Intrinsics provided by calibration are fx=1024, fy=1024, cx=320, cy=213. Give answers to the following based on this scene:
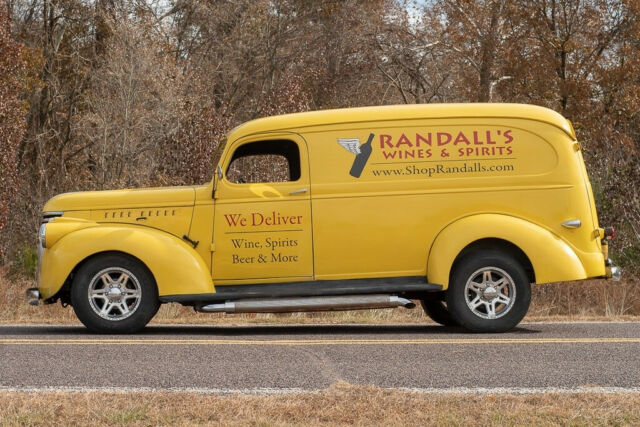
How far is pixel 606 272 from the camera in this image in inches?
406

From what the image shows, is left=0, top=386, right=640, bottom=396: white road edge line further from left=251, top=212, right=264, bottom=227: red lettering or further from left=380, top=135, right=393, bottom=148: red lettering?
left=380, top=135, right=393, bottom=148: red lettering

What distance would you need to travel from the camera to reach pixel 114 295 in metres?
10.0

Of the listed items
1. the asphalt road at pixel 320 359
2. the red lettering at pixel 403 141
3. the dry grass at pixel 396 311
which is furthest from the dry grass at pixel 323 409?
the dry grass at pixel 396 311

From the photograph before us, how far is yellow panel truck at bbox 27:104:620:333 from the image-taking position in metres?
9.97

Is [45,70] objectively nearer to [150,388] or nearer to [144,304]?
[144,304]

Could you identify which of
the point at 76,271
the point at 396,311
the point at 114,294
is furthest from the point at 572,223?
the point at 76,271

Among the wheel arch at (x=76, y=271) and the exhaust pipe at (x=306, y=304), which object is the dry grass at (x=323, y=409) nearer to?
the exhaust pipe at (x=306, y=304)

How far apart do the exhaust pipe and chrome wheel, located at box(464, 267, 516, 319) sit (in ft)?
2.05

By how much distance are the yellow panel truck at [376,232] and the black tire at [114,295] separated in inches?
0.5

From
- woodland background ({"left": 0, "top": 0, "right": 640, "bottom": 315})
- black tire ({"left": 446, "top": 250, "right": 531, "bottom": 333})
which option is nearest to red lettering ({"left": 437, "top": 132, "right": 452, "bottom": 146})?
black tire ({"left": 446, "top": 250, "right": 531, "bottom": 333})

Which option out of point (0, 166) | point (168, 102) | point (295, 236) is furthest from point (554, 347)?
point (168, 102)

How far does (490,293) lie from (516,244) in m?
0.54

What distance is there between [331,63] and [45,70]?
9397mm

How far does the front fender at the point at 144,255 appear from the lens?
9.94 meters
